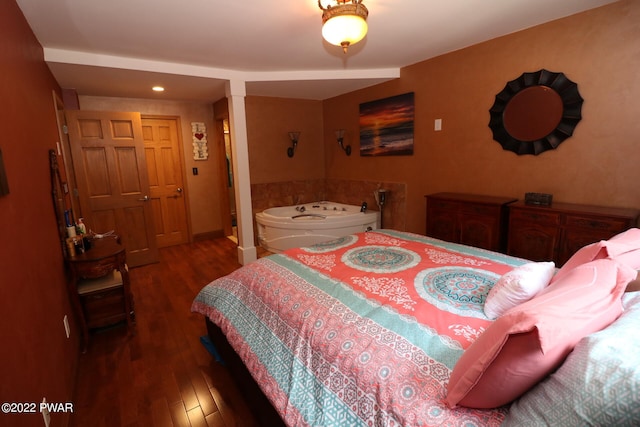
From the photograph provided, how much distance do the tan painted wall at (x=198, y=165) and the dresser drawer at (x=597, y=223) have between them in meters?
4.75

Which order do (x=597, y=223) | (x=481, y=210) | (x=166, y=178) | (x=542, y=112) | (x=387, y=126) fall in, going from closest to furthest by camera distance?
(x=597, y=223) → (x=542, y=112) → (x=481, y=210) → (x=387, y=126) → (x=166, y=178)

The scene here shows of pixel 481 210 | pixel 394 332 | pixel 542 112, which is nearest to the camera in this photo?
pixel 394 332

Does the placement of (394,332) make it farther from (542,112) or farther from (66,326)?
(542,112)

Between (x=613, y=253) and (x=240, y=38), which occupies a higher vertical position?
(x=240, y=38)

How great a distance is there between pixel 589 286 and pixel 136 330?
3.03 metres

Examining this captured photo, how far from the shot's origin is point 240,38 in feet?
8.73

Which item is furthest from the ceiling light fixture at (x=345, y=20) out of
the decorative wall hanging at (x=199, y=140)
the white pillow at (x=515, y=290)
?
the decorative wall hanging at (x=199, y=140)

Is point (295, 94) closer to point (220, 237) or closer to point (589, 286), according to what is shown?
point (220, 237)

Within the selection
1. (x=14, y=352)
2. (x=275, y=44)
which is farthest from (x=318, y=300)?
(x=275, y=44)

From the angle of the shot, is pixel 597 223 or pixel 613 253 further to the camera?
pixel 597 223

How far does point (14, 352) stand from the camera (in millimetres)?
1149

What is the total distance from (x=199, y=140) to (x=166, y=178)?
81cm

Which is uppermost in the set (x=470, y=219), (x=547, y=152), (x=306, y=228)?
(x=547, y=152)

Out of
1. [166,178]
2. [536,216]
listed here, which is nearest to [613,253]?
[536,216]
